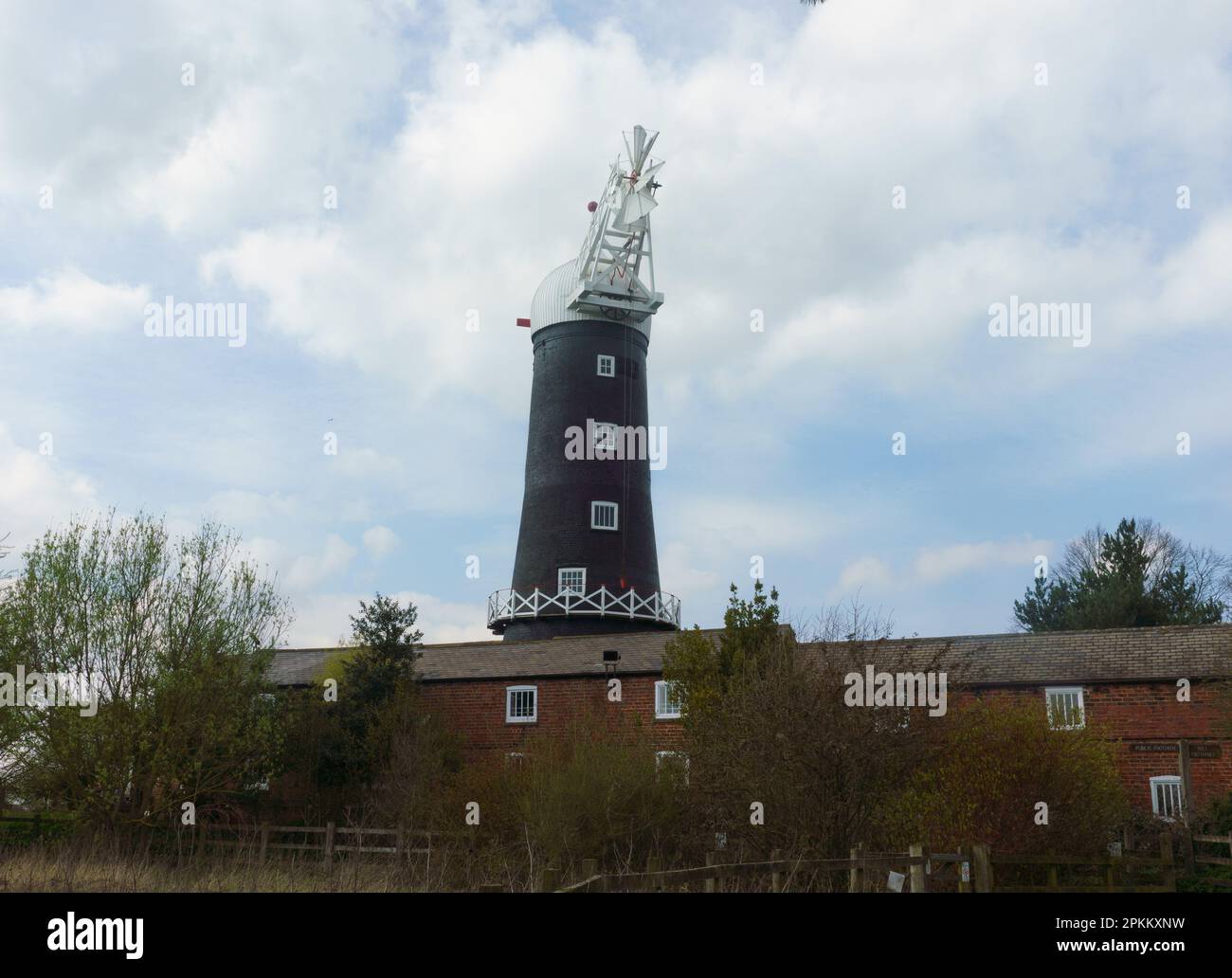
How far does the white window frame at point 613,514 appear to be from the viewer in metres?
36.7

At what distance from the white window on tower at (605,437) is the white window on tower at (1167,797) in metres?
19.8

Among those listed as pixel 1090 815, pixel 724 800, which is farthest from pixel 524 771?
pixel 1090 815

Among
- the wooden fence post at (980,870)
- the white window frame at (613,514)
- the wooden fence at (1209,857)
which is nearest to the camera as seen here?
the wooden fence post at (980,870)

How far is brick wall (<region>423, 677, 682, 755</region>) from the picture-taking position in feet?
98.3

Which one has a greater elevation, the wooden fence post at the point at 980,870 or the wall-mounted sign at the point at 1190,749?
the wall-mounted sign at the point at 1190,749

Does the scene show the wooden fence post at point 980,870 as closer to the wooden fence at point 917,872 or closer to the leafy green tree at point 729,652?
the wooden fence at point 917,872

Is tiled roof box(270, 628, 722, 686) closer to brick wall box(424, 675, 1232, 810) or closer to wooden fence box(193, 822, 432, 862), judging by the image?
brick wall box(424, 675, 1232, 810)

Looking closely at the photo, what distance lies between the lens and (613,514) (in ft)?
122

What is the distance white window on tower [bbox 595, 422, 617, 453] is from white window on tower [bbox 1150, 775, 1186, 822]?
64.9ft

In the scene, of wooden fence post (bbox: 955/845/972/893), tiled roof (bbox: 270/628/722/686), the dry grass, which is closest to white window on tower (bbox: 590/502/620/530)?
tiled roof (bbox: 270/628/722/686)

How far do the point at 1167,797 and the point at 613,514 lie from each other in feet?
62.0

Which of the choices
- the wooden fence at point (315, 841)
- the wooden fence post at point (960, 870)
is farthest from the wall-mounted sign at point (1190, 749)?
the wooden fence at point (315, 841)
